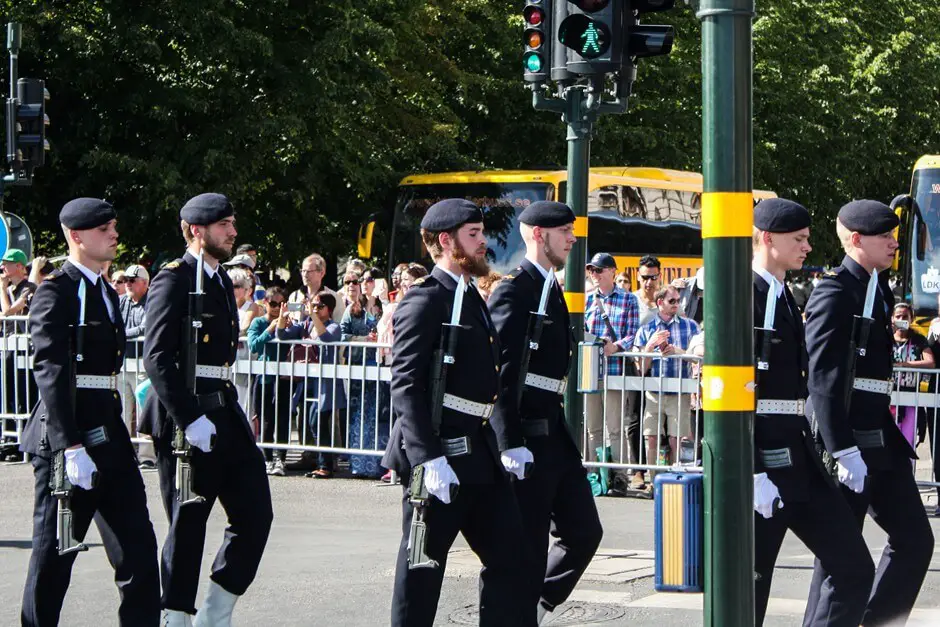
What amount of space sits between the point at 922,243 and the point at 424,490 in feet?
62.5

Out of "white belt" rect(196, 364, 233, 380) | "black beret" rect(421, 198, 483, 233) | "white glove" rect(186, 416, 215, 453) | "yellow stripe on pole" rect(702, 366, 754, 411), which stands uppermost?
"black beret" rect(421, 198, 483, 233)

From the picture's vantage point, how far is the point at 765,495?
650cm

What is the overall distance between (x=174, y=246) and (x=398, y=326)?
Result: 20611mm

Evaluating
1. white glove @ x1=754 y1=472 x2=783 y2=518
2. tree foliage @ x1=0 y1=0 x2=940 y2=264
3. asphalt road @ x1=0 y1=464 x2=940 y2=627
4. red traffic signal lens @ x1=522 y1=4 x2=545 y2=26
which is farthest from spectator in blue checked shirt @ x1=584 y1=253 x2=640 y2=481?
tree foliage @ x1=0 y1=0 x2=940 y2=264

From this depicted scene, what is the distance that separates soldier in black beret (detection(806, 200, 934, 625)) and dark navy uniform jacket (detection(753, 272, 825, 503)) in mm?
129

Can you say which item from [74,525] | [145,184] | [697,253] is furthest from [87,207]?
[697,253]

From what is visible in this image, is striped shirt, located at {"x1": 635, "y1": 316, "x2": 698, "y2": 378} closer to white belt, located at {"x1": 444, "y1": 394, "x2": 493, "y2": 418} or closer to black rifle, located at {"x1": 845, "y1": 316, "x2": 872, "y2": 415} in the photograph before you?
black rifle, located at {"x1": 845, "y1": 316, "x2": 872, "y2": 415}

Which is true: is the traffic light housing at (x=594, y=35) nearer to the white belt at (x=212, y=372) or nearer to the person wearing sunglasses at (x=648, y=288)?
the white belt at (x=212, y=372)

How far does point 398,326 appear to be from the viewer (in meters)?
6.39

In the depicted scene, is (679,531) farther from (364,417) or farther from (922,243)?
(922,243)

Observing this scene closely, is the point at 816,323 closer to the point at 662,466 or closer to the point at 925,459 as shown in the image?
the point at 662,466

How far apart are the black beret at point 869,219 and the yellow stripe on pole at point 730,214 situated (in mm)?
2191

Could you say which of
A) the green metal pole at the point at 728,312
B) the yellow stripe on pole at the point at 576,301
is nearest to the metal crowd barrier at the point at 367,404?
the yellow stripe on pole at the point at 576,301

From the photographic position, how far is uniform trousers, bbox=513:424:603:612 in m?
6.89
